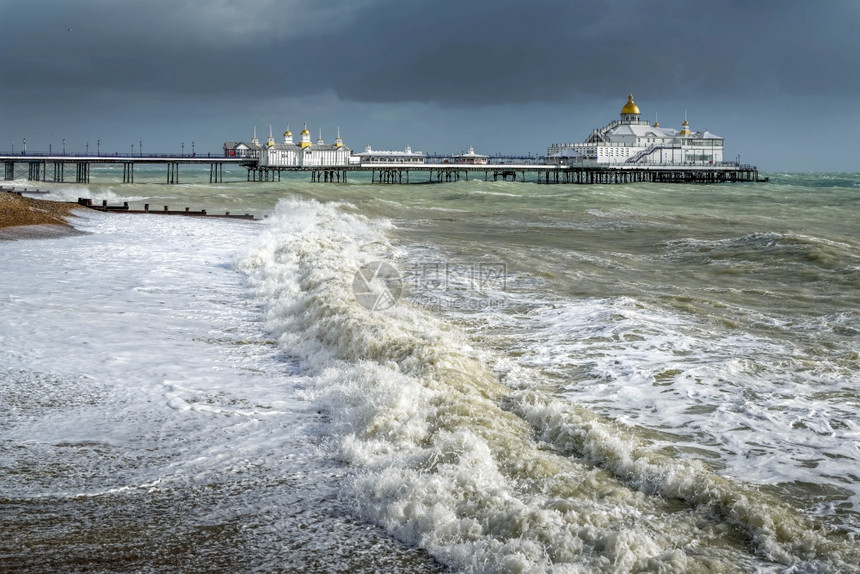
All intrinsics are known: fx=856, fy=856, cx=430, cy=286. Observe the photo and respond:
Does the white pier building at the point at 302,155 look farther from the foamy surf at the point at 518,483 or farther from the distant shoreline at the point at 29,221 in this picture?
the foamy surf at the point at 518,483

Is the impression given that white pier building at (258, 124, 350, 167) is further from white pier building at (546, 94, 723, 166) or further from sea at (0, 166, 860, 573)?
sea at (0, 166, 860, 573)

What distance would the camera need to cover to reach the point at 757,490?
5.09 metres

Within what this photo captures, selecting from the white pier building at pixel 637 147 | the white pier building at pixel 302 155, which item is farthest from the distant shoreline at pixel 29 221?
the white pier building at pixel 637 147

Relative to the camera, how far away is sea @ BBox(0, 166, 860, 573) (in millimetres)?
4184

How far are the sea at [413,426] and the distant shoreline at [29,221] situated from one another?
188 inches

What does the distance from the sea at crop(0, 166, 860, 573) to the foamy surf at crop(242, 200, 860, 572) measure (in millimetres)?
19

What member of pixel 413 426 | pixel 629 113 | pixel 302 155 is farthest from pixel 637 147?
pixel 413 426

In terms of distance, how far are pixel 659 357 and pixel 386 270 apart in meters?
7.82

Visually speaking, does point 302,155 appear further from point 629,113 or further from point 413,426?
point 413,426

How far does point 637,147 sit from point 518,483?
4479 inches

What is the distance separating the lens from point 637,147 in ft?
373

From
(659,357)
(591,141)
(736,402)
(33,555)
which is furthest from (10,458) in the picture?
(591,141)

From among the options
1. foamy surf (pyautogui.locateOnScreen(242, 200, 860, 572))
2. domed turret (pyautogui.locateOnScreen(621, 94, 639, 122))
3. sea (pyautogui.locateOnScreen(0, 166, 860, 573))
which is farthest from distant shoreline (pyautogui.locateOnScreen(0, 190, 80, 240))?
domed turret (pyautogui.locateOnScreen(621, 94, 639, 122))

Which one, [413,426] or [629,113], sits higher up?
[629,113]
